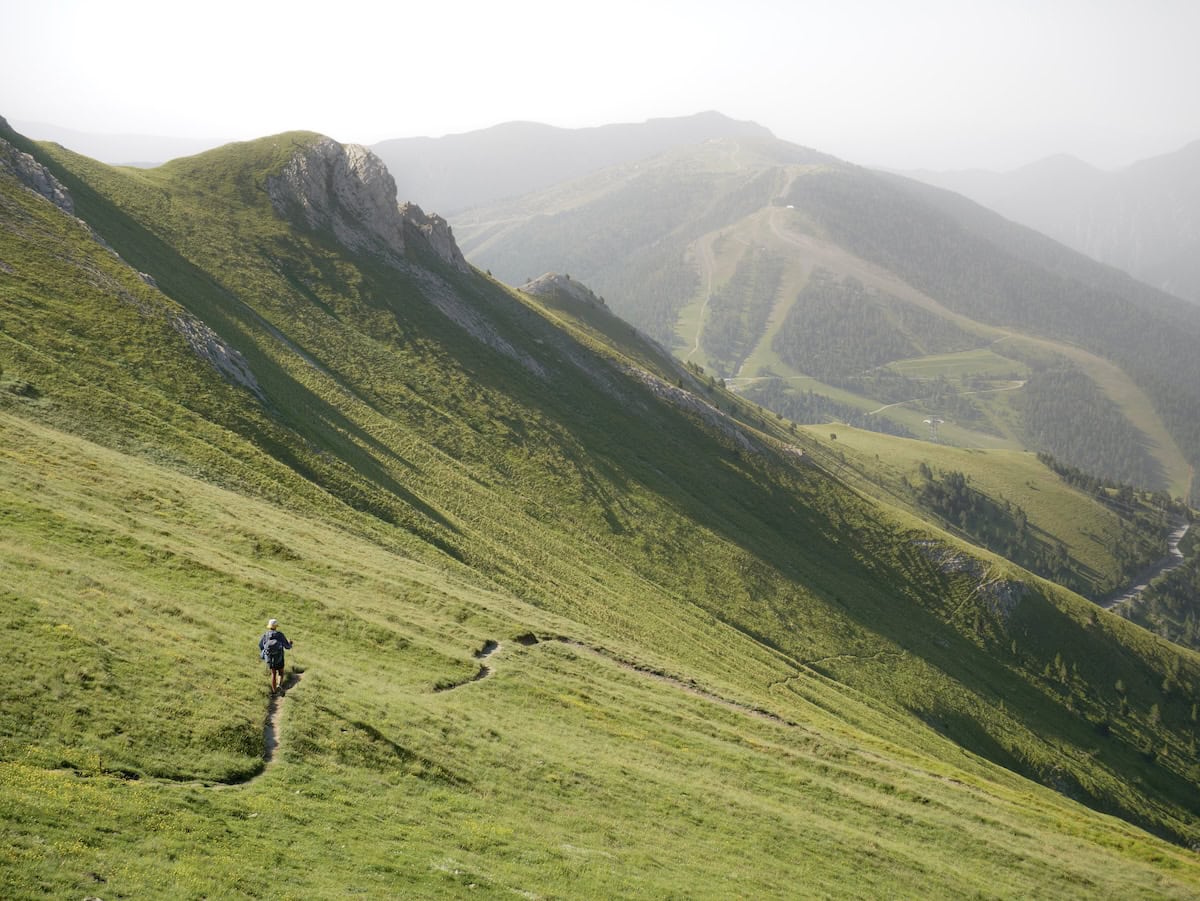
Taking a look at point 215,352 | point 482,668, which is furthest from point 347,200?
point 482,668

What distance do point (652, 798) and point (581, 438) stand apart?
273 feet

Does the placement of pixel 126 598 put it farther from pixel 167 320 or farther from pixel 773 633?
pixel 773 633

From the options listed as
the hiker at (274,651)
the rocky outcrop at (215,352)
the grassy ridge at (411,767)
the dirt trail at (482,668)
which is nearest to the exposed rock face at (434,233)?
the rocky outcrop at (215,352)

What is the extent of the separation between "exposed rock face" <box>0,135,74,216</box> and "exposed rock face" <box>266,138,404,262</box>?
37.6 m

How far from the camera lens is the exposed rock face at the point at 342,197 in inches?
5354

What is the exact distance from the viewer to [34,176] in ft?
316

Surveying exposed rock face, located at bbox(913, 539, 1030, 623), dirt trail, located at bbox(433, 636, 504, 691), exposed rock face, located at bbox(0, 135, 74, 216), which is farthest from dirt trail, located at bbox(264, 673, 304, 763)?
exposed rock face, located at bbox(913, 539, 1030, 623)

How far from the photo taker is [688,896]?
1184 inches

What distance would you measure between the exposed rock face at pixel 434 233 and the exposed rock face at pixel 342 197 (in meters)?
4.71

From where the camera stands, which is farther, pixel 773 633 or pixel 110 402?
pixel 773 633

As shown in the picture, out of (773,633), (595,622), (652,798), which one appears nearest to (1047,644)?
(773,633)

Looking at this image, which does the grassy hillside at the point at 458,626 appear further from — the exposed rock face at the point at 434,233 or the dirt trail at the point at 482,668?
the exposed rock face at the point at 434,233

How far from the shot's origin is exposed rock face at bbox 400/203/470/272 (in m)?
154

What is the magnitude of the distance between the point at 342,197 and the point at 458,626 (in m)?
116
